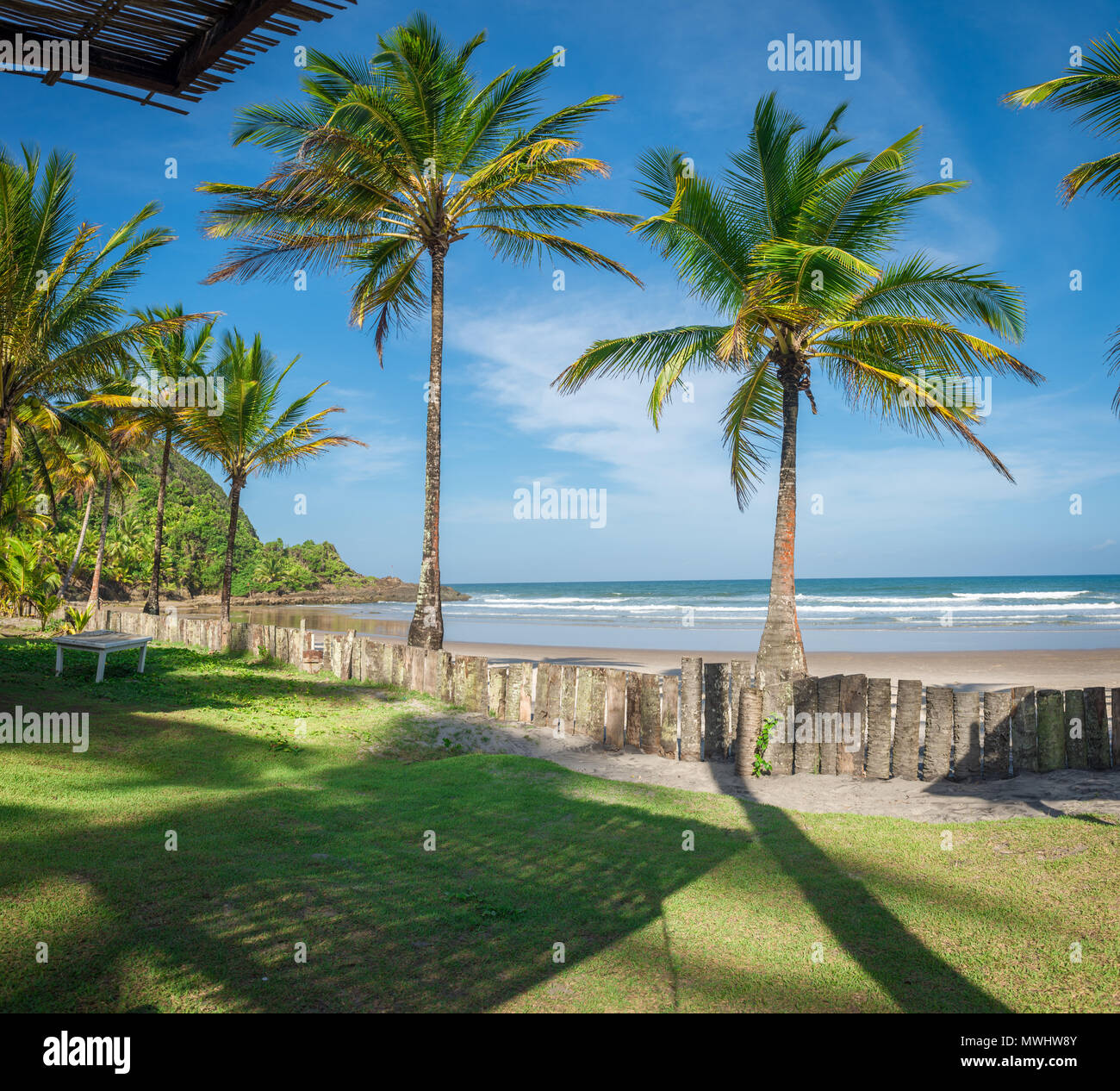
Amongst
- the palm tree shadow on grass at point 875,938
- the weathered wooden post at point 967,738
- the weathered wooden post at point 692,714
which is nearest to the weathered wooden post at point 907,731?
the weathered wooden post at point 967,738

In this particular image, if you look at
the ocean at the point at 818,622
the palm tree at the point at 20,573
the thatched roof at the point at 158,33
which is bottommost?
the ocean at the point at 818,622

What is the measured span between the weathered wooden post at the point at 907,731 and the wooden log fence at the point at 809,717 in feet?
0.04

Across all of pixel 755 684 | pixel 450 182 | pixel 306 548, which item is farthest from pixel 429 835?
pixel 306 548

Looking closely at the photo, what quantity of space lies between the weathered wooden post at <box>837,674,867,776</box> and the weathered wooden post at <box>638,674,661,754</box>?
2217mm

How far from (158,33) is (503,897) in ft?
14.9

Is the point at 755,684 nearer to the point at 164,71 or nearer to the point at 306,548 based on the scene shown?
the point at 164,71

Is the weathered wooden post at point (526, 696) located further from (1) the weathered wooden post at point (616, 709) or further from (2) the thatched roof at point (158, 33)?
(2) the thatched roof at point (158, 33)

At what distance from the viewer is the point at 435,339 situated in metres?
14.2

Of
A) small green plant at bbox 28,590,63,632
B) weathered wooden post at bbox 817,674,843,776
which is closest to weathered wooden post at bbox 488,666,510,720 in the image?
weathered wooden post at bbox 817,674,843,776

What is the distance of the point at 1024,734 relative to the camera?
7672 mm

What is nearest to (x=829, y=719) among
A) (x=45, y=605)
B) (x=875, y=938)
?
(x=875, y=938)

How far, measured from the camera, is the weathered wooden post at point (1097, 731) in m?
7.50

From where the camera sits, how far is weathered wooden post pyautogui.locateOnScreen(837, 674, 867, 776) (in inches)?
328
